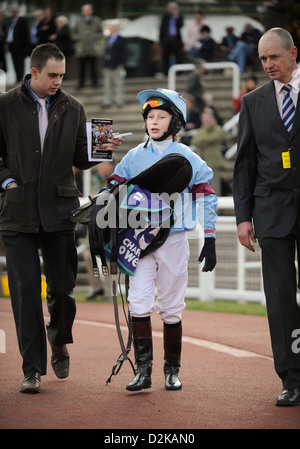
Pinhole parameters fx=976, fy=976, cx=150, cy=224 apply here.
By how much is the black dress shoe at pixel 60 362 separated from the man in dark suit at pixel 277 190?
66.1 inches

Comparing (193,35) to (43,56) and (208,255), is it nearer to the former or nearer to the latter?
(43,56)

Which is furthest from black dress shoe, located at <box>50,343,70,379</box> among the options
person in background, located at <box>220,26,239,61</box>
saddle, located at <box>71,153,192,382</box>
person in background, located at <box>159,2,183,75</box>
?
person in background, located at <box>159,2,183,75</box>

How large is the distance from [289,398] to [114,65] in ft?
49.8

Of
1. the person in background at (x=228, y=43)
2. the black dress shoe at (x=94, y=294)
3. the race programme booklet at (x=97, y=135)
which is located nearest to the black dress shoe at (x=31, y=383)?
the race programme booklet at (x=97, y=135)

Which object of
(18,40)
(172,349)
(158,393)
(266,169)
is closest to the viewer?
(266,169)

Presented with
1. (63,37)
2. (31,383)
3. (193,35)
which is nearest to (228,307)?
(31,383)

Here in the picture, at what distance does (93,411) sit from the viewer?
604cm

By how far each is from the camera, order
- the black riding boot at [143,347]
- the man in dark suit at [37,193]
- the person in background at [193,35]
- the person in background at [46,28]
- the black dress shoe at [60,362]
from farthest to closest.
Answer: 1. the person in background at [193,35]
2. the person in background at [46,28]
3. the black dress shoe at [60,362]
4. the man in dark suit at [37,193]
5. the black riding boot at [143,347]

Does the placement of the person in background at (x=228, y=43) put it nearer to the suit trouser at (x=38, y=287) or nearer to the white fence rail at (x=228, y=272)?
the white fence rail at (x=228, y=272)

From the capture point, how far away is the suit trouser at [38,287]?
22.7 feet

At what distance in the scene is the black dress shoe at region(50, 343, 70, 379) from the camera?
7.30m

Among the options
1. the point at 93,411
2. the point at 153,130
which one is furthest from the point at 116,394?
the point at 153,130

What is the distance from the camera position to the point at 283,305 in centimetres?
644
